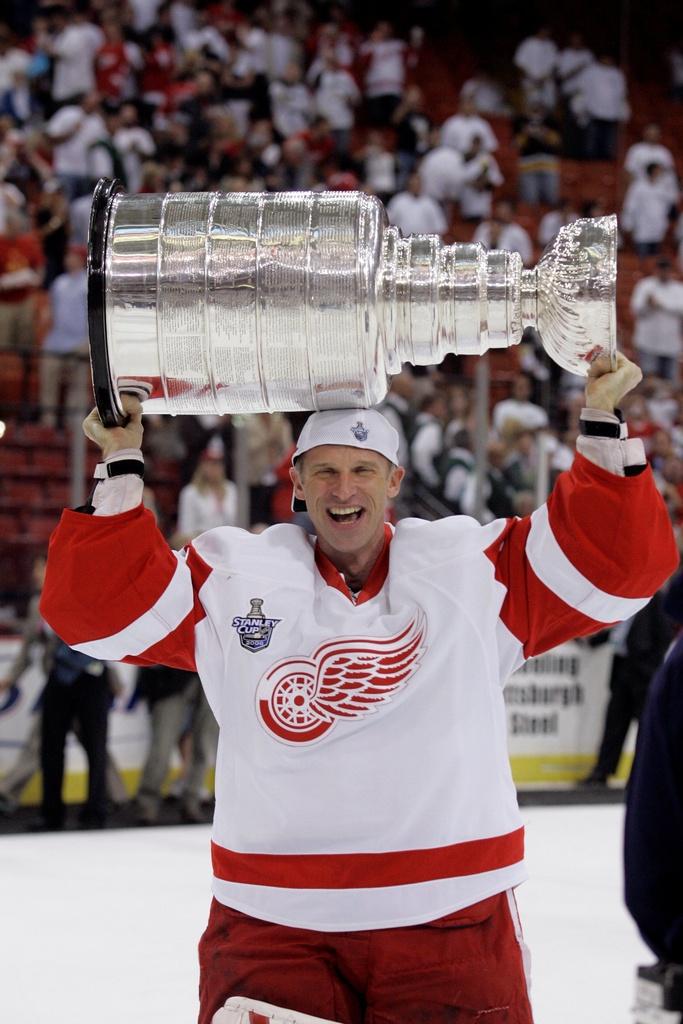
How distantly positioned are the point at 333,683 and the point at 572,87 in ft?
43.4

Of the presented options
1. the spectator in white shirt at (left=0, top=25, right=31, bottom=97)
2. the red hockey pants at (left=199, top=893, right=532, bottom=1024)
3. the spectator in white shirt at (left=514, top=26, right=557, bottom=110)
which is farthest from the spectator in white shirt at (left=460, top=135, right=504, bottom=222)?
the red hockey pants at (left=199, top=893, right=532, bottom=1024)

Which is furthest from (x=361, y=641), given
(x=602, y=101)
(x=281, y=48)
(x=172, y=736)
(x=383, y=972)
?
(x=602, y=101)

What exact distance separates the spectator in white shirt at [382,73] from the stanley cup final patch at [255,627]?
11.8 meters

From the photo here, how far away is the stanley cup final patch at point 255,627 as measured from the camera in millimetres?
2459

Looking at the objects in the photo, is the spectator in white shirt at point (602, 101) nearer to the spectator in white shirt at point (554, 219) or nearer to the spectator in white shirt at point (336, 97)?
the spectator in white shirt at point (554, 219)

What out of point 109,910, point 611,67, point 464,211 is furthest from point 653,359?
point 109,910

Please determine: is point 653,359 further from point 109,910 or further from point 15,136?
point 109,910

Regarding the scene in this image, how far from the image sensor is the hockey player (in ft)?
7.75

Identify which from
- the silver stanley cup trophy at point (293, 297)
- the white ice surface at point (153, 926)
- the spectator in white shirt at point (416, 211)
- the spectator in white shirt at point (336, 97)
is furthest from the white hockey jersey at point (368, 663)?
the spectator in white shirt at point (336, 97)

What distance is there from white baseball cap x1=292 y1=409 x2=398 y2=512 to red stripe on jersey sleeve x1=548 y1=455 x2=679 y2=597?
33 centimetres

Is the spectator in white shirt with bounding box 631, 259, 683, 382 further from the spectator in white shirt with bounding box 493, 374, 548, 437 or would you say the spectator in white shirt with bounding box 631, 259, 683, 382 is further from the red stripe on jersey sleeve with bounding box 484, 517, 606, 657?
the red stripe on jersey sleeve with bounding box 484, 517, 606, 657

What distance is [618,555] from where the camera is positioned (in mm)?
2416

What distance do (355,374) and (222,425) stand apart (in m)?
5.62

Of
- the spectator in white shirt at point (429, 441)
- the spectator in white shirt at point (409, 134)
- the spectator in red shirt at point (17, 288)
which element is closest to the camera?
the spectator in white shirt at point (429, 441)
